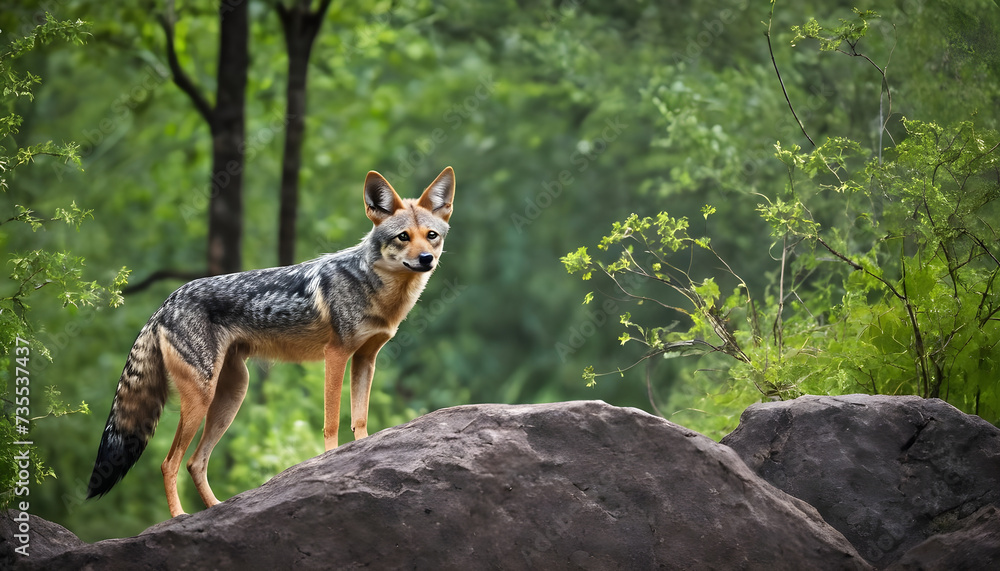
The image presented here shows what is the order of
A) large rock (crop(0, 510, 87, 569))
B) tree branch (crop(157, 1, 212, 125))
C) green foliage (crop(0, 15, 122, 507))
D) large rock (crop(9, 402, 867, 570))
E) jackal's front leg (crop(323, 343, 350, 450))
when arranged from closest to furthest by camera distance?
large rock (crop(9, 402, 867, 570))
large rock (crop(0, 510, 87, 569))
green foliage (crop(0, 15, 122, 507))
jackal's front leg (crop(323, 343, 350, 450))
tree branch (crop(157, 1, 212, 125))

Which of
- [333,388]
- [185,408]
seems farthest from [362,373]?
[185,408]

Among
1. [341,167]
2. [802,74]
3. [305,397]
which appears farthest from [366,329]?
[341,167]

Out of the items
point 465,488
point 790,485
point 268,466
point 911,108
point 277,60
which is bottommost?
point 268,466

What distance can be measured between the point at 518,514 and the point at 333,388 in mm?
1569

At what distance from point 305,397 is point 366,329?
244 inches

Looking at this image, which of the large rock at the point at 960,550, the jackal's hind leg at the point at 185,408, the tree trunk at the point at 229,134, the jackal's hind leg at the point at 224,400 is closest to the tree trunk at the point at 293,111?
the tree trunk at the point at 229,134

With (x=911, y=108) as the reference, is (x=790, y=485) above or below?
below

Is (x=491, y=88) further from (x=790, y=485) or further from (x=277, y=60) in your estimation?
(x=790, y=485)

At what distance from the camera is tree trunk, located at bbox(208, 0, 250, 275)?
33.0ft

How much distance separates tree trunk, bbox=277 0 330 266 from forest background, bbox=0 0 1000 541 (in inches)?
1.5

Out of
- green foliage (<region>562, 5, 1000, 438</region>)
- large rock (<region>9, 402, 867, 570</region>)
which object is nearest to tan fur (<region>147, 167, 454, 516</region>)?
large rock (<region>9, 402, 867, 570</region>)

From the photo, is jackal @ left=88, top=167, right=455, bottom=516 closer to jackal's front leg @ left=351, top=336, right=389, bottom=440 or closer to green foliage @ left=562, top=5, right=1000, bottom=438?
jackal's front leg @ left=351, top=336, right=389, bottom=440

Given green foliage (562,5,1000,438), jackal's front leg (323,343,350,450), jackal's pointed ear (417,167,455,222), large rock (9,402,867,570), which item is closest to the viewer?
large rock (9,402,867,570)

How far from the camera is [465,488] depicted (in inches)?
171
